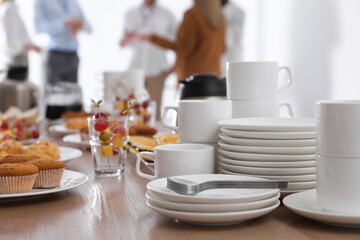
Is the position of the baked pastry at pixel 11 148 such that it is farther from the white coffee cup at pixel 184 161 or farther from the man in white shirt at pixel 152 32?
the man in white shirt at pixel 152 32

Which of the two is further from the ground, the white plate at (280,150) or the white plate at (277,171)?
the white plate at (280,150)

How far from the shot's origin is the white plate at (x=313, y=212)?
0.64m

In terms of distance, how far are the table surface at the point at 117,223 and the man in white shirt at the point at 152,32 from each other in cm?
377

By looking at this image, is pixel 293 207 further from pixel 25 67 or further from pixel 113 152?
pixel 25 67

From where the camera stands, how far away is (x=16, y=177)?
32.0 inches

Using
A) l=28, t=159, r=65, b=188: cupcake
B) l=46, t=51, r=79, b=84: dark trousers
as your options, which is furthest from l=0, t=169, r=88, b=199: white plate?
l=46, t=51, r=79, b=84: dark trousers

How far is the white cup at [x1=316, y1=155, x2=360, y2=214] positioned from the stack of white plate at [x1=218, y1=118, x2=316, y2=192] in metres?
0.12

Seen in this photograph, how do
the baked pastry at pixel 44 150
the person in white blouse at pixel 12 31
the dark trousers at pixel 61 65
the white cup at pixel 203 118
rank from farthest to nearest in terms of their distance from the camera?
the dark trousers at pixel 61 65
the person in white blouse at pixel 12 31
the baked pastry at pixel 44 150
the white cup at pixel 203 118

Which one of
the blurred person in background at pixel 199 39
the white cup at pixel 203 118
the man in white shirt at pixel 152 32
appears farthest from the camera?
the man in white shirt at pixel 152 32

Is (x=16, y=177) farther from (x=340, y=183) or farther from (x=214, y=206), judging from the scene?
(x=340, y=183)

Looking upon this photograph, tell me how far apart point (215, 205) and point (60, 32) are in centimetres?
386

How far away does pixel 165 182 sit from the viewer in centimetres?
75

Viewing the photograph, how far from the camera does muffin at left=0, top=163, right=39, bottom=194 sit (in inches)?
32.0

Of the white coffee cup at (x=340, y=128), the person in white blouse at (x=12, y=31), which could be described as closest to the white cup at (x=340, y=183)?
the white coffee cup at (x=340, y=128)
